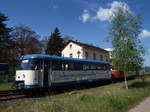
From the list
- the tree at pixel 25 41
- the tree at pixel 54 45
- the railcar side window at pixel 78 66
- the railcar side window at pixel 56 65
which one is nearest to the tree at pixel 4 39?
the tree at pixel 25 41

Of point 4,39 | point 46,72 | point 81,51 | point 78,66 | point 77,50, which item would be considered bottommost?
point 46,72

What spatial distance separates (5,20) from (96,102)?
32.0 metres

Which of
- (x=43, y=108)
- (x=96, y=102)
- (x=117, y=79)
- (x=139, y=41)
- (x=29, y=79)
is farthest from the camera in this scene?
(x=117, y=79)

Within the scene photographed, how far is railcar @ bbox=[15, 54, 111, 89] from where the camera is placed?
12.6 meters

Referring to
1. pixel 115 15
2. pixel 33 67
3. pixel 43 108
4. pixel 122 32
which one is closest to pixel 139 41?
pixel 122 32

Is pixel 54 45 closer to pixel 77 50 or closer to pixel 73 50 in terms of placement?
pixel 73 50

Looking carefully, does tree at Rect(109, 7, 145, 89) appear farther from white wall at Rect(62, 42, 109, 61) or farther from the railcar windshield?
white wall at Rect(62, 42, 109, 61)

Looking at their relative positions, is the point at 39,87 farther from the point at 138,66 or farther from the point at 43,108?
the point at 138,66

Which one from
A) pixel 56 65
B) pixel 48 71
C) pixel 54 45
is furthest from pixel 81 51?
pixel 48 71

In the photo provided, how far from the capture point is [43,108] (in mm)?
7289

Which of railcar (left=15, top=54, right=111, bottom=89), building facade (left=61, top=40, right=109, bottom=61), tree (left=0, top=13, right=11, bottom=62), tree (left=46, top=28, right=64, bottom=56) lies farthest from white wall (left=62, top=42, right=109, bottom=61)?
railcar (left=15, top=54, right=111, bottom=89)

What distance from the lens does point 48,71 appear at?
13.6 metres

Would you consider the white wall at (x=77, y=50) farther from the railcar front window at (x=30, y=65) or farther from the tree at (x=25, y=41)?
the railcar front window at (x=30, y=65)

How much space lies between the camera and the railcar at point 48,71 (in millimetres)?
12555
